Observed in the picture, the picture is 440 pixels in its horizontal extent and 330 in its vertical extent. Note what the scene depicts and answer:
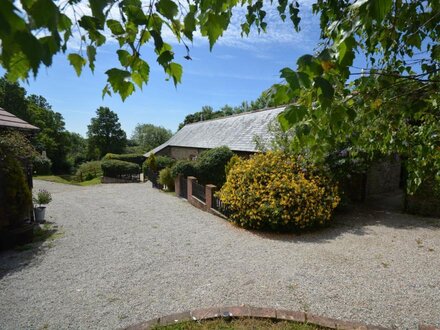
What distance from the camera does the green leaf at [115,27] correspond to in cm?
167

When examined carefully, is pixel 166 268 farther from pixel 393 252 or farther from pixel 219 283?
pixel 393 252

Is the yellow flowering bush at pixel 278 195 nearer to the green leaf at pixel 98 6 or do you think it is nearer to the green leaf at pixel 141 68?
the green leaf at pixel 141 68

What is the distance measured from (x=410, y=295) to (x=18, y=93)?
51.3m

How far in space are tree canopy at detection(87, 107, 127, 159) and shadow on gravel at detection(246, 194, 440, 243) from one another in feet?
171

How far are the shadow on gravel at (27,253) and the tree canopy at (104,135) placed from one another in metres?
49.5

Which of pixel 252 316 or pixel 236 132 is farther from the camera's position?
pixel 236 132

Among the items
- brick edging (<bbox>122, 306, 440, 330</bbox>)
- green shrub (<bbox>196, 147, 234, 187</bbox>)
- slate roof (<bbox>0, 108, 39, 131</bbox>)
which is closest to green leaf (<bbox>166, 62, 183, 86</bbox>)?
brick edging (<bbox>122, 306, 440, 330</bbox>)

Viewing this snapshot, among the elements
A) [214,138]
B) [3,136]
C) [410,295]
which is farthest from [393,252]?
[214,138]

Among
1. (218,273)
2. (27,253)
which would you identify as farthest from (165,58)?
(27,253)

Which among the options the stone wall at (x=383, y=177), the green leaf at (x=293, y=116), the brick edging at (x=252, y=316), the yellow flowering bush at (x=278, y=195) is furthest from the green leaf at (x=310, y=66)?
the stone wall at (x=383, y=177)

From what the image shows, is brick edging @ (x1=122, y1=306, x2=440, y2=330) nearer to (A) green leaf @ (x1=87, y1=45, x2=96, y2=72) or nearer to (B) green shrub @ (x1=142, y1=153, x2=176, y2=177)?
(A) green leaf @ (x1=87, y1=45, x2=96, y2=72)

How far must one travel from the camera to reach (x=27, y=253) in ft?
22.5

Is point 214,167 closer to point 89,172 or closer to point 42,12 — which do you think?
point 42,12

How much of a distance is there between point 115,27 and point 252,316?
4135 millimetres
